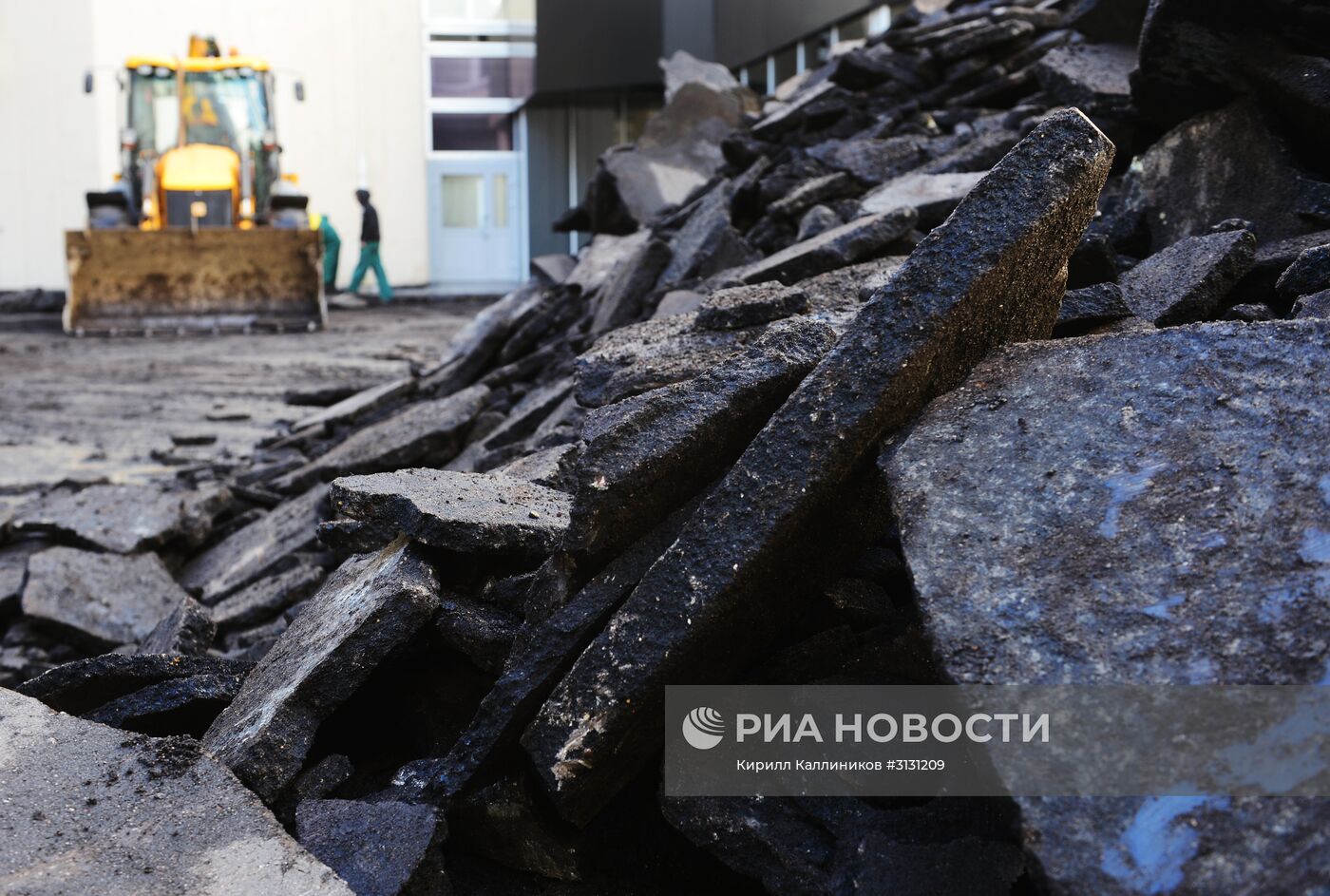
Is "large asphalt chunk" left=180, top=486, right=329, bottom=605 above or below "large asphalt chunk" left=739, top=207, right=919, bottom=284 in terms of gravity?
below

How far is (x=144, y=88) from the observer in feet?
50.4

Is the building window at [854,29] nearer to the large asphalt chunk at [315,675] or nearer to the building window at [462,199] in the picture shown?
the large asphalt chunk at [315,675]

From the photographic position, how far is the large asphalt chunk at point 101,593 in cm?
433

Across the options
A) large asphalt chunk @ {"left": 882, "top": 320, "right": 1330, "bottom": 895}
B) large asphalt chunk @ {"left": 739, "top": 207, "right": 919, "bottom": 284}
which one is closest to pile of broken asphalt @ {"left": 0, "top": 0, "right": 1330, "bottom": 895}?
large asphalt chunk @ {"left": 882, "top": 320, "right": 1330, "bottom": 895}

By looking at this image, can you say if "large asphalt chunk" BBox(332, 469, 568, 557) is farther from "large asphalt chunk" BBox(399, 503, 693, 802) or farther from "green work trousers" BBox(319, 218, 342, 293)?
"green work trousers" BBox(319, 218, 342, 293)

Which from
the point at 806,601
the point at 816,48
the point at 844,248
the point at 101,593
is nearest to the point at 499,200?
the point at 816,48

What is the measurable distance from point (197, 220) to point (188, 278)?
108 centimetres

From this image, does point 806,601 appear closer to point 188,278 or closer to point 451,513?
point 451,513

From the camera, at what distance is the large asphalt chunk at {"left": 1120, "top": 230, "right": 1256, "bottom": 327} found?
2814mm

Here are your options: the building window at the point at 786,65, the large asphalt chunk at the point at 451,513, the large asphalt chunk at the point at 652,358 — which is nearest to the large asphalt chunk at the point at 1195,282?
the large asphalt chunk at the point at 652,358

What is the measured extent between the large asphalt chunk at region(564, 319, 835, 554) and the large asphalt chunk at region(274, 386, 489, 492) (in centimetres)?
323

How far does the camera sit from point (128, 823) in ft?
6.59

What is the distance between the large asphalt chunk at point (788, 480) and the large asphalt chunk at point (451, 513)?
1.96 feet

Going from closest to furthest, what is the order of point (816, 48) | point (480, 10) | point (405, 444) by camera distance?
point (405, 444) → point (816, 48) → point (480, 10)
